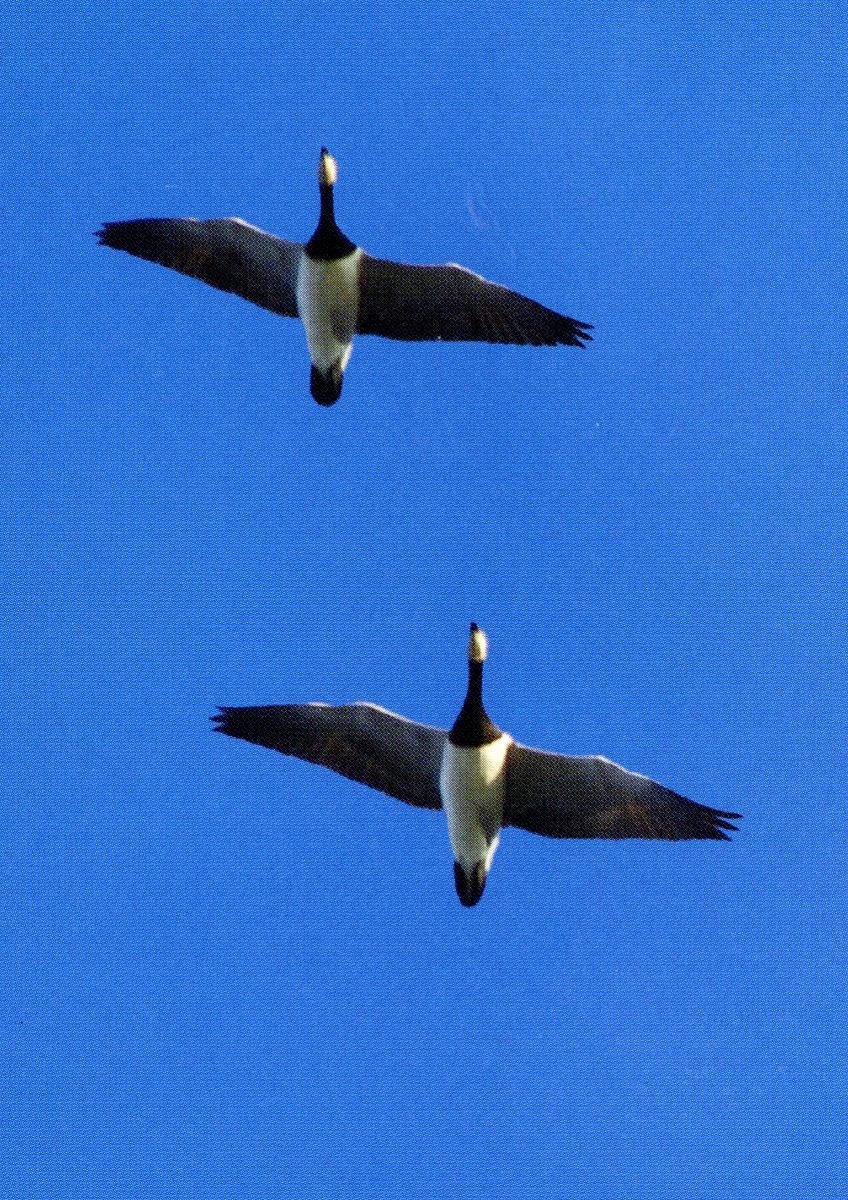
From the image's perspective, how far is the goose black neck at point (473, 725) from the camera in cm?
1639

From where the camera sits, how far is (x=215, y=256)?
1856 centimetres

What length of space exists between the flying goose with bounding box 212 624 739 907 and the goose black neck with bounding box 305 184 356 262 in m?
3.43

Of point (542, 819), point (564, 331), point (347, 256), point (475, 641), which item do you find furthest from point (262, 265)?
point (542, 819)

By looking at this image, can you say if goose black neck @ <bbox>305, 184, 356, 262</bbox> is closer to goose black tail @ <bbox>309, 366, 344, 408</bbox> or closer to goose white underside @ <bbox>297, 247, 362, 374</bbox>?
goose white underside @ <bbox>297, 247, 362, 374</bbox>

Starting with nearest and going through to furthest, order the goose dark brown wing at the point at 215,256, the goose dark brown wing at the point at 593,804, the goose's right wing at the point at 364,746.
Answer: the goose dark brown wing at the point at 593,804
the goose's right wing at the point at 364,746
the goose dark brown wing at the point at 215,256

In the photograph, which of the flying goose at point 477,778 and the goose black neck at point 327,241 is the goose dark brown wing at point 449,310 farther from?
the flying goose at point 477,778

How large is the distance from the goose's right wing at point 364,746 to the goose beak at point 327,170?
4460mm

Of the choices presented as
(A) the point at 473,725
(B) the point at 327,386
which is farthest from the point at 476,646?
(B) the point at 327,386

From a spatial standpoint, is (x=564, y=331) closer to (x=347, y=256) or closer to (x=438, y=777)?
(x=347, y=256)

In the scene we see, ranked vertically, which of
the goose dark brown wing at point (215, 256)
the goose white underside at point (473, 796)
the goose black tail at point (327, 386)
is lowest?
the goose white underside at point (473, 796)

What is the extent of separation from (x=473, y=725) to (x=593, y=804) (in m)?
1.10

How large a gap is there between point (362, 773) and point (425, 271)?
4.14m

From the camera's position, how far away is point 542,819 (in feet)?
54.9

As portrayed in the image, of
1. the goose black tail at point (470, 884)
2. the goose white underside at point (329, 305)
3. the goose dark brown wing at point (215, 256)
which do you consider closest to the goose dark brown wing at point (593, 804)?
the goose black tail at point (470, 884)
